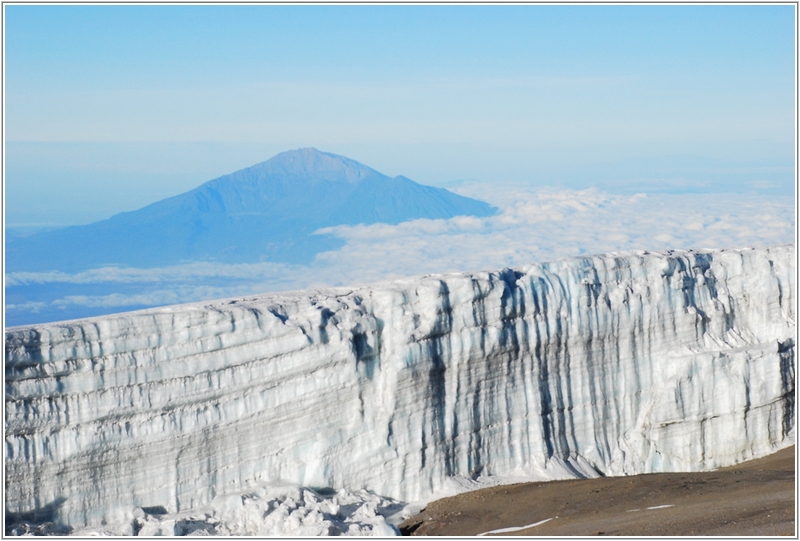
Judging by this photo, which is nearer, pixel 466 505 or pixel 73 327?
pixel 73 327

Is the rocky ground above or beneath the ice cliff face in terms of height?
beneath

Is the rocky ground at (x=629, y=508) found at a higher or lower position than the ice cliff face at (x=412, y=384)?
lower

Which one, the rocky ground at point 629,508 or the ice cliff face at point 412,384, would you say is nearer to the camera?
the rocky ground at point 629,508

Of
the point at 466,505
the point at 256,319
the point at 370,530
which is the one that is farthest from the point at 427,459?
the point at 256,319

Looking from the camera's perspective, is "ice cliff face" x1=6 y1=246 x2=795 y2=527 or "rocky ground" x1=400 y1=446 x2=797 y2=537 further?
"ice cliff face" x1=6 y1=246 x2=795 y2=527

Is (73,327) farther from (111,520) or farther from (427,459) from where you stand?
(427,459)
